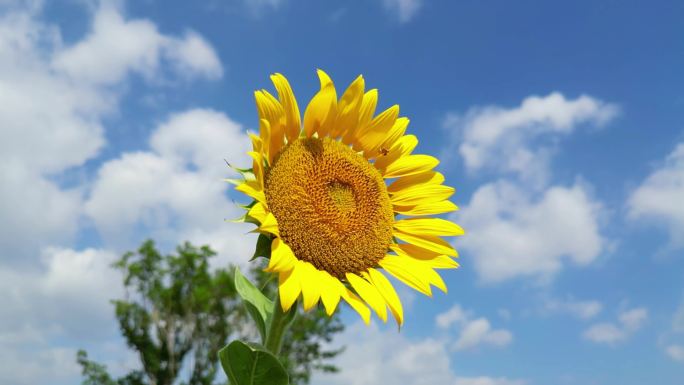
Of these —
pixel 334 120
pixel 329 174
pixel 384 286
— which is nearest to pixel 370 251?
pixel 384 286

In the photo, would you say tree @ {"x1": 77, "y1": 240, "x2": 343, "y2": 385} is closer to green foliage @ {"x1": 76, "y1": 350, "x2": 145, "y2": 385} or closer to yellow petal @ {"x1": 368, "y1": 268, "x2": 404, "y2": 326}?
green foliage @ {"x1": 76, "y1": 350, "x2": 145, "y2": 385}

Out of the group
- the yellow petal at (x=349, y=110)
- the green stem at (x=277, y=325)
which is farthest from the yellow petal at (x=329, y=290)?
the yellow petal at (x=349, y=110)

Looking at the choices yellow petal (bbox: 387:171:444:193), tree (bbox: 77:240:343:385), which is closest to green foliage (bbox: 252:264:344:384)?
tree (bbox: 77:240:343:385)

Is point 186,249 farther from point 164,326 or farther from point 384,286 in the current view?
point 384,286

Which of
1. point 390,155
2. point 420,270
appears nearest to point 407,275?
point 420,270

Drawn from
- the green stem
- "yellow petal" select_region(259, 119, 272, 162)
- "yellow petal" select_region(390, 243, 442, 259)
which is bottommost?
Result: the green stem

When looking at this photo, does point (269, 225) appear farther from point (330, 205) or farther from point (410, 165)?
point (410, 165)
